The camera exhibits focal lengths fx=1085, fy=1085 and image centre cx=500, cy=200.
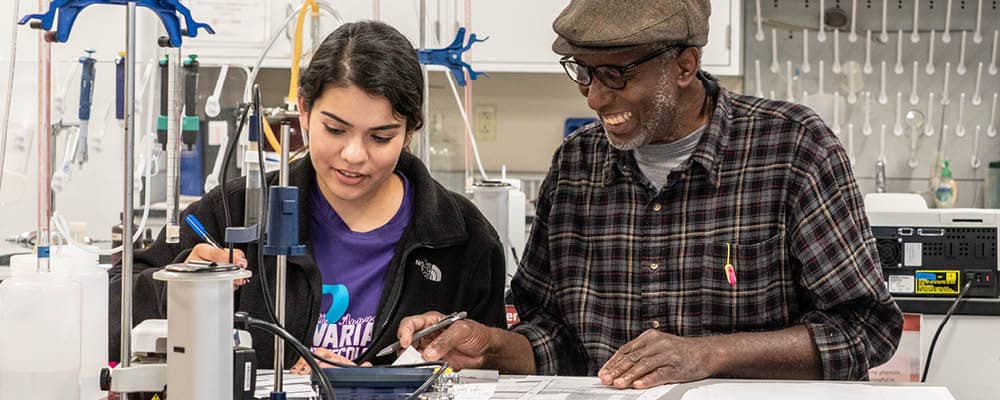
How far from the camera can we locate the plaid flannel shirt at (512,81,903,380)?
1518 millimetres

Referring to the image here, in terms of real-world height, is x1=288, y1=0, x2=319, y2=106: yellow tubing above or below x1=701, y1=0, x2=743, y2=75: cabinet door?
below

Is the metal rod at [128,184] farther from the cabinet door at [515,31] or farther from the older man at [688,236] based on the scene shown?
the cabinet door at [515,31]

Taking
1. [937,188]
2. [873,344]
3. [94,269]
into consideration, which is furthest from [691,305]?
[937,188]

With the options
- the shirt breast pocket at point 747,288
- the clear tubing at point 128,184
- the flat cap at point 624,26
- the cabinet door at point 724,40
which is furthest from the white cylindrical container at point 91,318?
the cabinet door at point 724,40

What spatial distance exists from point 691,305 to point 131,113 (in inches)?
35.5

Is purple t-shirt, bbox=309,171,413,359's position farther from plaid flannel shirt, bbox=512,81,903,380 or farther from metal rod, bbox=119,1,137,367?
metal rod, bbox=119,1,137,367

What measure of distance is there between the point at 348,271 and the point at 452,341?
274 mm

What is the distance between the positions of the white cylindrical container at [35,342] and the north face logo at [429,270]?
0.69m

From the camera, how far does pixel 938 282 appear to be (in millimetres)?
2648

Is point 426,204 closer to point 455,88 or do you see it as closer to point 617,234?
point 617,234

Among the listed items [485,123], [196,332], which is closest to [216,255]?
[196,332]

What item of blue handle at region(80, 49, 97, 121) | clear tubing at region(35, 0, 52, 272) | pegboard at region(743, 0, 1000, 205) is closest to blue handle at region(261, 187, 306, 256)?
clear tubing at region(35, 0, 52, 272)

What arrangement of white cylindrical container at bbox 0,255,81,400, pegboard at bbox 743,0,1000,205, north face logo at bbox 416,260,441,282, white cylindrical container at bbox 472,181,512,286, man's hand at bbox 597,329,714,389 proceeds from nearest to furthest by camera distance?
white cylindrical container at bbox 0,255,81,400 < man's hand at bbox 597,329,714,389 < north face logo at bbox 416,260,441,282 < white cylindrical container at bbox 472,181,512,286 < pegboard at bbox 743,0,1000,205

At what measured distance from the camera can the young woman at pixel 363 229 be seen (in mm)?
1557
